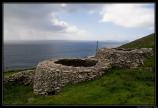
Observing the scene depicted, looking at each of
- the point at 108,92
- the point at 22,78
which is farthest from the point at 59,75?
the point at 22,78

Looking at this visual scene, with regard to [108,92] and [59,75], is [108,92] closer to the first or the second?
[108,92]

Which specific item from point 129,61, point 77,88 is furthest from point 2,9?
point 129,61

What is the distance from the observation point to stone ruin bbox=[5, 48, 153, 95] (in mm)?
15969

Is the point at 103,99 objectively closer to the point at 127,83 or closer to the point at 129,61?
the point at 127,83

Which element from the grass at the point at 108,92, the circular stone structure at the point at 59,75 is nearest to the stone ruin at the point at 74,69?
the circular stone structure at the point at 59,75

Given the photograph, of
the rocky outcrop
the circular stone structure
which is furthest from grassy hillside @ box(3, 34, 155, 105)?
the rocky outcrop

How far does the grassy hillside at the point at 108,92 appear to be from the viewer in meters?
12.9

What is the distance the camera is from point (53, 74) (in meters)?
16.2

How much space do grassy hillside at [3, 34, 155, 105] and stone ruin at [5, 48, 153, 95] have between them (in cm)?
38

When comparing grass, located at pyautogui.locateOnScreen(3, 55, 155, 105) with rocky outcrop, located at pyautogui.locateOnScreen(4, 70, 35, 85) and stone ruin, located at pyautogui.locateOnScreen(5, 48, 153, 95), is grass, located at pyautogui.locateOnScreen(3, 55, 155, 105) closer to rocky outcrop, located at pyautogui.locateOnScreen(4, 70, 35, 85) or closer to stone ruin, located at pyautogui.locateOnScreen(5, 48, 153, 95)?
stone ruin, located at pyautogui.locateOnScreen(5, 48, 153, 95)

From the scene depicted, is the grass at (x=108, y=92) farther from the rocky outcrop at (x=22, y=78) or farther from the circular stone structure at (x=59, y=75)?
the rocky outcrop at (x=22, y=78)

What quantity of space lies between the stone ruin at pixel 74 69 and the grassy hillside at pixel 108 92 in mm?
383

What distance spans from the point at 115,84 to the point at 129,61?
3841mm

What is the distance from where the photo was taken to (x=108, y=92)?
13836 mm
